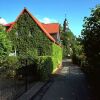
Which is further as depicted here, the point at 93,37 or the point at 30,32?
the point at 30,32

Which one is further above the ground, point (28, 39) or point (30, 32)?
point (30, 32)

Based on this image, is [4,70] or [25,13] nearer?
[4,70]

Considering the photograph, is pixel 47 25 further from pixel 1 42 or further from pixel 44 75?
pixel 44 75

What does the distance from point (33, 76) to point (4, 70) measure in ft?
31.9

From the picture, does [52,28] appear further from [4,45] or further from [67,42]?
[67,42]

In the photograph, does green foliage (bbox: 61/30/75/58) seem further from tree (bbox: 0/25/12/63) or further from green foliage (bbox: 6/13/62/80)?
tree (bbox: 0/25/12/63)

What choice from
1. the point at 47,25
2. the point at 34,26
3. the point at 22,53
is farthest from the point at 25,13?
the point at 47,25

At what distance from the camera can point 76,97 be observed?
15.4 metres

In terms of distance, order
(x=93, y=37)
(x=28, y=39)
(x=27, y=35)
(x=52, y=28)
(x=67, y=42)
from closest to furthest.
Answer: (x=93, y=37)
(x=28, y=39)
(x=27, y=35)
(x=52, y=28)
(x=67, y=42)

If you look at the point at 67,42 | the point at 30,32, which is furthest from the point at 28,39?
the point at 67,42

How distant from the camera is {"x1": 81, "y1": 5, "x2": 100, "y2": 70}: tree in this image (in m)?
16.0

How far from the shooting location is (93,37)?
56.0 ft

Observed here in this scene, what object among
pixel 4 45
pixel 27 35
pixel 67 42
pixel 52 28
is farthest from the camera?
pixel 67 42

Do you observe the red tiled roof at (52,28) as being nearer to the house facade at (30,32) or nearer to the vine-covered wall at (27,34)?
the house facade at (30,32)
